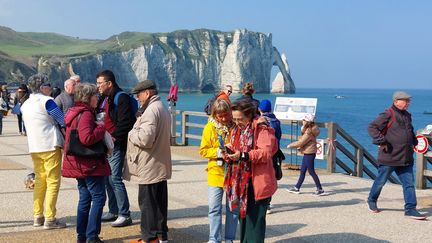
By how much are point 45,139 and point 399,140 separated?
4622 mm

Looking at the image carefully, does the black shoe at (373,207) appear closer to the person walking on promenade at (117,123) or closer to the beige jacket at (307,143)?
the beige jacket at (307,143)

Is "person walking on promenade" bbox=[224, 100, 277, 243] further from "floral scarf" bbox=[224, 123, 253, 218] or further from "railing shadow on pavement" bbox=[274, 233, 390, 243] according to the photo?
"railing shadow on pavement" bbox=[274, 233, 390, 243]

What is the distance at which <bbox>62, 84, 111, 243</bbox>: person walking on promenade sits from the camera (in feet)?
19.0

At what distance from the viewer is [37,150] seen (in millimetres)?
6508

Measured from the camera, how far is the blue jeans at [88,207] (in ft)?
19.6

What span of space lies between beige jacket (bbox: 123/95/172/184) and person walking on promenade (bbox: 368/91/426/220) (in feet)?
10.7

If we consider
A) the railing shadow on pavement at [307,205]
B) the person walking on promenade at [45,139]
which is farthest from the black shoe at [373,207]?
the person walking on promenade at [45,139]

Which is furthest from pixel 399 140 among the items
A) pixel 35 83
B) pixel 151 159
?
pixel 35 83

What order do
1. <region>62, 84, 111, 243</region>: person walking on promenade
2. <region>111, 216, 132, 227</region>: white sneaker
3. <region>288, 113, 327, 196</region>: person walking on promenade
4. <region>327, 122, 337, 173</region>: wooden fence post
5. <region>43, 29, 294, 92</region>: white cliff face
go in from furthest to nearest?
<region>43, 29, 294, 92</region>: white cliff face → <region>327, 122, 337, 173</region>: wooden fence post → <region>288, 113, 327, 196</region>: person walking on promenade → <region>111, 216, 132, 227</region>: white sneaker → <region>62, 84, 111, 243</region>: person walking on promenade

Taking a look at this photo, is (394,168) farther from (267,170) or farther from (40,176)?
(40,176)

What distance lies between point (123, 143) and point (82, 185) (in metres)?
0.88

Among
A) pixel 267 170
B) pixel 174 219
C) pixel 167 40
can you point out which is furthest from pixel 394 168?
pixel 167 40

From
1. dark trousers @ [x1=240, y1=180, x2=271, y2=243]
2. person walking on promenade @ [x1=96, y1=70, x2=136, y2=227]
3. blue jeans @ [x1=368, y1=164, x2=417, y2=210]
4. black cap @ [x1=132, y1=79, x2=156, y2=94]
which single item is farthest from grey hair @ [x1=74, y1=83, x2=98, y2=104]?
blue jeans @ [x1=368, y1=164, x2=417, y2=210]

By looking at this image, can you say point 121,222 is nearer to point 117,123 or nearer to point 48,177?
point 48,177
